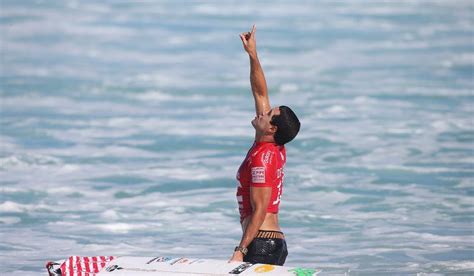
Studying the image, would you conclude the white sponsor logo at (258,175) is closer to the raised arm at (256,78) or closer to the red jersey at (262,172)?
the red jersey at (262,172)

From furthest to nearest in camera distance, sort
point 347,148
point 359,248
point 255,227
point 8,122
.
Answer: point 8,122, point 347,148, point 359,248, point 255,227

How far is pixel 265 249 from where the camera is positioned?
6469 millimetres

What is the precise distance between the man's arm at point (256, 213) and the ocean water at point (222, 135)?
2.76 meters

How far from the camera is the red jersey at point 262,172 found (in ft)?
20.9

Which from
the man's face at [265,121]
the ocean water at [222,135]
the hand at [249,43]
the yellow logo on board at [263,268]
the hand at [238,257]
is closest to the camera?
the yellow logo on board at [263,268]

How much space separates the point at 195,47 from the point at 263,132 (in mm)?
17589

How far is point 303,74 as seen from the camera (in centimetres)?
2056

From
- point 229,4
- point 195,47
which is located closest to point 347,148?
point 195,47

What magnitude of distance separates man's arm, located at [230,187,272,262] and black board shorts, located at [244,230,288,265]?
0.31 ft

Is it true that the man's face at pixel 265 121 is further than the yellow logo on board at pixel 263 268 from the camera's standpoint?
Yes

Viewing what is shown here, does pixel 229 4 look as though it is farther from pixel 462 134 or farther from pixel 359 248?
pixel 359 248

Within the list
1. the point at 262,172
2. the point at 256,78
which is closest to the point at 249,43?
the point at 256,78

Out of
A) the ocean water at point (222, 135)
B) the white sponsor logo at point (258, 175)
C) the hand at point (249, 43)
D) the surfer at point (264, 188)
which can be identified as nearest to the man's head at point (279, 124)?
the surfer at point (264, 188)

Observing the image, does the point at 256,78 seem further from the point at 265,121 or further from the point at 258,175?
the point at 258,175
